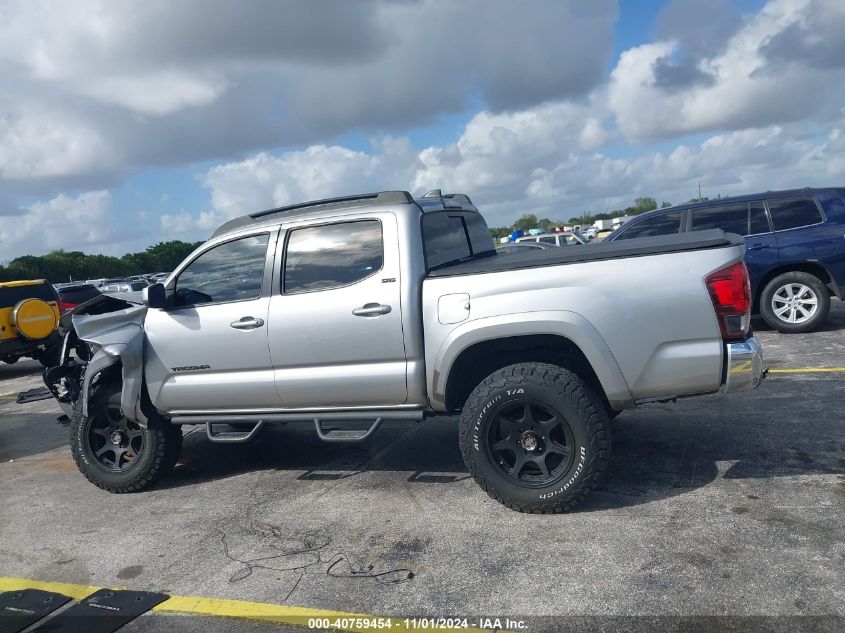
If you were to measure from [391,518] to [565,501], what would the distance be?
1.09 m

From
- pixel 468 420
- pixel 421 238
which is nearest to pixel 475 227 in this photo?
pixel 421 238

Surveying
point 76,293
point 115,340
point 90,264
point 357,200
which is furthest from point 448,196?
point 90,264

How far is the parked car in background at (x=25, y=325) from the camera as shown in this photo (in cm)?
1135

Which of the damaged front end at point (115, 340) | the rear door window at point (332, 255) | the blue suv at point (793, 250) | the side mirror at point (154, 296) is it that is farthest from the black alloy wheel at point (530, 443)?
the blue suv at point (793, 250)

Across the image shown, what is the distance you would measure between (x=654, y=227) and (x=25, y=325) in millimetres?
10057

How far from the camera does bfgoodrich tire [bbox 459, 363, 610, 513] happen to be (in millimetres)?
4020

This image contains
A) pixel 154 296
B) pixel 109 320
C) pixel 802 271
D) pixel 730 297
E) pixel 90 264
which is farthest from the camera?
pixel 90 264

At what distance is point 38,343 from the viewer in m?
11.7

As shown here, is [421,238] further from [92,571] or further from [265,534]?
[92,571]

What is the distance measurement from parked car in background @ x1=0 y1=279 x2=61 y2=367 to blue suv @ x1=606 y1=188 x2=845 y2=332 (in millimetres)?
9349

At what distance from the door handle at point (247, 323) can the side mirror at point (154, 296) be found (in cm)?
58

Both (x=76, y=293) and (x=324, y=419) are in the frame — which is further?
(x=76, y=293)

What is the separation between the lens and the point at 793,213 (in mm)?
9023

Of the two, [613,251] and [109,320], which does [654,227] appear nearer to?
[613,251]
